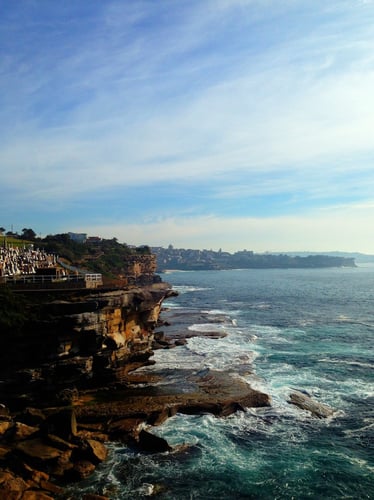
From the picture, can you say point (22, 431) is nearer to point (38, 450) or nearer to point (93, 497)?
point (38, 450)

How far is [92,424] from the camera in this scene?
3011 cm

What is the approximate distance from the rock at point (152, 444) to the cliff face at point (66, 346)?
10.5 metres

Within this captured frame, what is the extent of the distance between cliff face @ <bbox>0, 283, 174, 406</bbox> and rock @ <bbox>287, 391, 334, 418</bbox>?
16435 millimetres

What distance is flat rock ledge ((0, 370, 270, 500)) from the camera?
2295 centimetres

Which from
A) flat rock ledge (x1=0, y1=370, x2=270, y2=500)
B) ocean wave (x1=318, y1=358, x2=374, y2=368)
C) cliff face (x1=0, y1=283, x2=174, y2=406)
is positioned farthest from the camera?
ocean wave (x1=318, y1=358, x2=374, y2=368)

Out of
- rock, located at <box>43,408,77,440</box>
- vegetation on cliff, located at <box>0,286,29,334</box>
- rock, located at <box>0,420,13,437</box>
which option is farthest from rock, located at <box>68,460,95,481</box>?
vegetation on cliff, located at <box>0,286,29,334</box>

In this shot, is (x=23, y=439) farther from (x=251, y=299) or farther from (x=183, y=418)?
(x=251, y=299)

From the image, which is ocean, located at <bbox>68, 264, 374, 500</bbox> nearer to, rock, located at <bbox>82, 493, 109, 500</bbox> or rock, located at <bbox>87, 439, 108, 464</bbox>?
rock, located at <bbox>87, 439, 108, 464</bbox>

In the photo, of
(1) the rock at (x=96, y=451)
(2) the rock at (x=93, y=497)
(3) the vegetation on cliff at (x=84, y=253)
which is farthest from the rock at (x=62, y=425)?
(3) the vegetation on cliff at (x=84, y=253)

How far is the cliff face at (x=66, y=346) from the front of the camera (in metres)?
33.7

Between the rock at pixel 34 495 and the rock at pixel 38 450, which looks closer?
the rock at pixel 34 495

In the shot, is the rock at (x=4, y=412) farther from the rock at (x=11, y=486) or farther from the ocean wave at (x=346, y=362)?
the ocean wave at (x=346, y=362)

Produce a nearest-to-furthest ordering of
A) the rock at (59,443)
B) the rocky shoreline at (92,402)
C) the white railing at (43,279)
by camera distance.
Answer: the rocky shoreline at (92,402)
the rock at (59,443)
the white railing at (43,279)

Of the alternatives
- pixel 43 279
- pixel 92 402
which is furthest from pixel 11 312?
pixel 92 402
